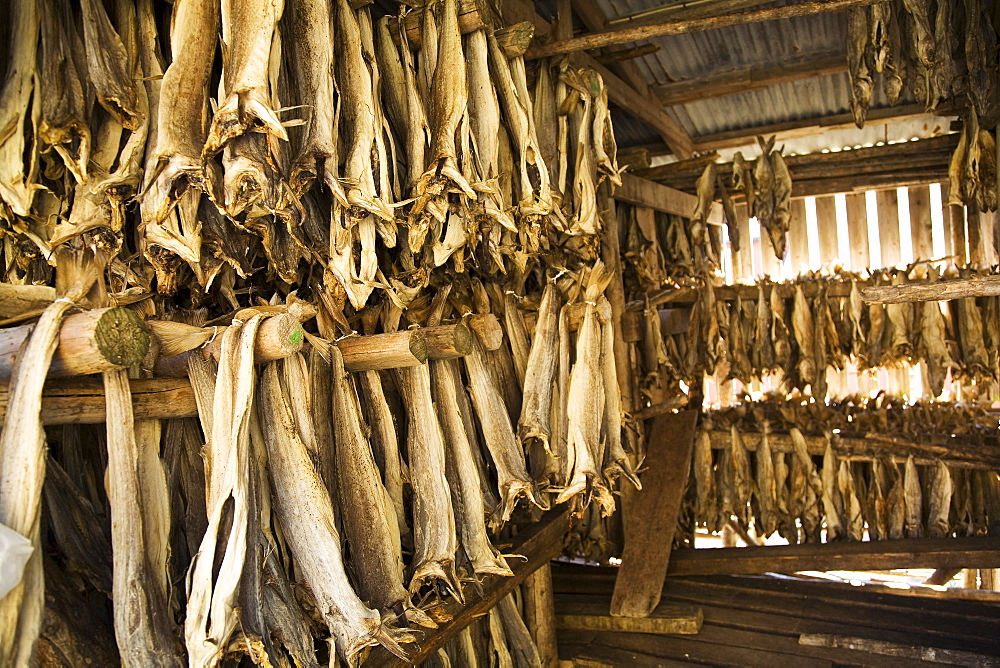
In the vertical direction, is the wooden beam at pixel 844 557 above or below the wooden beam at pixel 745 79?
below

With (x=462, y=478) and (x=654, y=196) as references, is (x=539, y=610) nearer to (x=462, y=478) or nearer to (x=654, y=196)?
(x=462, y=478)

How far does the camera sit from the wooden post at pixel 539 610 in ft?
14.0

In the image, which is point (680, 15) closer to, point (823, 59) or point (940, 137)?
point (823, 59)

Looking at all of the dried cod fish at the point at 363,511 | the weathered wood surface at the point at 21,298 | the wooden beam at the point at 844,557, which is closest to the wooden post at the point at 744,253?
the wooden beam at the point at 844,557

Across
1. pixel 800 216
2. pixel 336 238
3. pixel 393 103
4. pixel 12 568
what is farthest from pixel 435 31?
pixel 800 216

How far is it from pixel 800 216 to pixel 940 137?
254 cm

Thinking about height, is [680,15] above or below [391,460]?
above

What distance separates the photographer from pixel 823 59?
627cm

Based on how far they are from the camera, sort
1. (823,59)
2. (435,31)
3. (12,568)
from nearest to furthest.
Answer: (12,568)
(435,31)
(823,59)

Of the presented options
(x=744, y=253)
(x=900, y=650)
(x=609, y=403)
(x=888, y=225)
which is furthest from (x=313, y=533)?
(x=888, y=225)

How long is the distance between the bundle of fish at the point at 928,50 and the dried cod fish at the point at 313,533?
409 cm

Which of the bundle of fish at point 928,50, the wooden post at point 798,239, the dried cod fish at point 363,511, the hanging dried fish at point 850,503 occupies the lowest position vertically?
the hanging dried fish at point 850,503

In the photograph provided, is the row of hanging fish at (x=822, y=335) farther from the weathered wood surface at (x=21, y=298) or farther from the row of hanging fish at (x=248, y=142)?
the weathered wood surface at (x=21, y=298)

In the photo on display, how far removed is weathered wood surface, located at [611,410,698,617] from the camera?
490 centimetres
